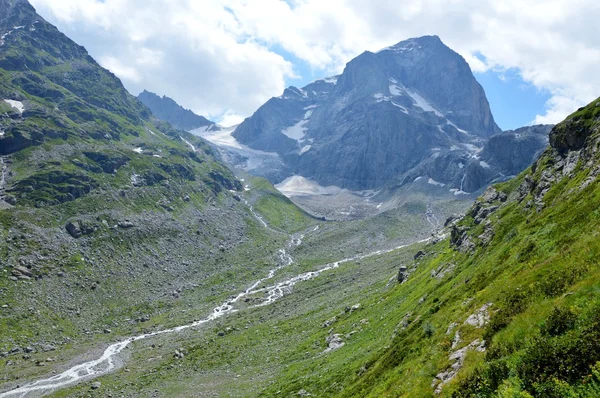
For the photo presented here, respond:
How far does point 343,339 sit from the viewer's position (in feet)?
204

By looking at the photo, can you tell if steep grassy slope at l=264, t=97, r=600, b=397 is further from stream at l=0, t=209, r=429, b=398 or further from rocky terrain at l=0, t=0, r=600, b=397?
stream at l=0, t=209, r=429, b=398

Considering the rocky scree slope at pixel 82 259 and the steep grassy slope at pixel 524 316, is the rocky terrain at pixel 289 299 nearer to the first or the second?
Result: the steep grassy slope at pixel 524 316

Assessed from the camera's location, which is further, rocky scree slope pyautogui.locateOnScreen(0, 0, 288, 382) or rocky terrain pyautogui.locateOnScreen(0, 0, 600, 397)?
rocky scree slope pyautogui.locateOnScreen(0, 0, 288, 382)

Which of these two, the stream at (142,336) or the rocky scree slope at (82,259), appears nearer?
the stream at (142,336)

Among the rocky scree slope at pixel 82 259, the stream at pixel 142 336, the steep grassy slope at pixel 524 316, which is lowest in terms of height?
the stream at pixel 142 336

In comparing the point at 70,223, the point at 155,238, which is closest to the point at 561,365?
the point at 70,223

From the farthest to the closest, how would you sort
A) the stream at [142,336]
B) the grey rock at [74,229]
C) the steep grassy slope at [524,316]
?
the grey rock at [74,229], the stream at [142,336], the steep grassy slope at [524,316]

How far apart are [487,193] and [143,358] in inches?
3140

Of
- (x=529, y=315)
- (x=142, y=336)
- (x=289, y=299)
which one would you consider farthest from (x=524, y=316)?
(x=289, y=299)

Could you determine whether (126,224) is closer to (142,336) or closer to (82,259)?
(82,259)

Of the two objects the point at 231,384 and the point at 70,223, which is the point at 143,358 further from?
the point at 70,223

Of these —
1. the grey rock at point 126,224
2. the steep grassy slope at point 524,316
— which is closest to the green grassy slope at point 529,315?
the steep grassy slope at point 524,316

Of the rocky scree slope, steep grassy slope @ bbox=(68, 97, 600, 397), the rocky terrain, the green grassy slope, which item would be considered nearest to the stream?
the rocky terrain

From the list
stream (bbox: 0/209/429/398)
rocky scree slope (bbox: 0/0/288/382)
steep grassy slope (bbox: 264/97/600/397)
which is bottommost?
stream (bbox: 0/209/429/398)
